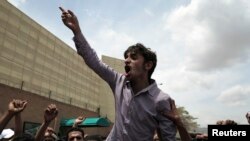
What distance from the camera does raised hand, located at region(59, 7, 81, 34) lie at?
266 cm

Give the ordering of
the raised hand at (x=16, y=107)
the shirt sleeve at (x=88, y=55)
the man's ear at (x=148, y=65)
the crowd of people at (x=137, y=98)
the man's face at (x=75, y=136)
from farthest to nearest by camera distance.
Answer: the man's face at (x=75, y=136) < the raised hand at (x=16, y=107) < the man's ear at (x=148, y=65) < the shirt sleeve at (x=88, y=55) < the crowd of people at (x=137, y=98)

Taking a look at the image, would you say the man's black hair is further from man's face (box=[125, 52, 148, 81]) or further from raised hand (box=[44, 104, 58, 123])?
raised hand (box=[44, 104, 58, 123])

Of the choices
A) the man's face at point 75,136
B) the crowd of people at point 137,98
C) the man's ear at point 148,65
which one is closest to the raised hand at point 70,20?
the crowd of people at point 137,98

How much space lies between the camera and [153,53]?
2787mm

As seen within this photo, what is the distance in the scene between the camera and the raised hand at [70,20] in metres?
2.66

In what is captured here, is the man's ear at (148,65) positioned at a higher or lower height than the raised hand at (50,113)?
higher

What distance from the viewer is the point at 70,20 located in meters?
2.69

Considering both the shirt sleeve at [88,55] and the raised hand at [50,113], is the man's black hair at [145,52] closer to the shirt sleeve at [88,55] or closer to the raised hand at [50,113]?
the shirt sleeve at [88,55]

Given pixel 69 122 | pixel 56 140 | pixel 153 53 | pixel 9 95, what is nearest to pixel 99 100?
pixel 69 122

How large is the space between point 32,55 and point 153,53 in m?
19.9

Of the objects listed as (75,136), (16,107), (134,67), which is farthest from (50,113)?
(75,136)

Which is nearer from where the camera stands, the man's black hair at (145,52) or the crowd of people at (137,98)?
the crowd of people at (137,98)

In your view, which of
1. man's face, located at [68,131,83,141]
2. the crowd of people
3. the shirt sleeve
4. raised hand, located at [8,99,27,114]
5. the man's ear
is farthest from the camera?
man's face, located at [68,131,83,141]

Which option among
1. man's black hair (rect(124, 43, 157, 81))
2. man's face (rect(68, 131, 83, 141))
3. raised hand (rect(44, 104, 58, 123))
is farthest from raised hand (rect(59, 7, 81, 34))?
man's face (rect(68, 131, 83, 141))
